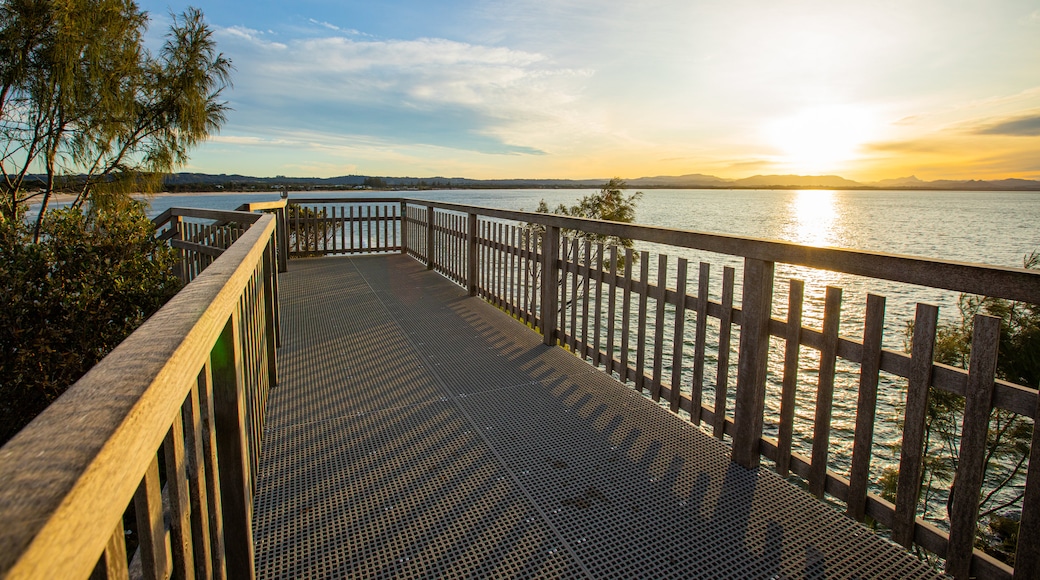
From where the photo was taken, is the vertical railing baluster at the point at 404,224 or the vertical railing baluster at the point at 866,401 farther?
the vertical railing baluster at the point at 404,224

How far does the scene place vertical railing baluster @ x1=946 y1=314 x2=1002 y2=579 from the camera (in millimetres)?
1797

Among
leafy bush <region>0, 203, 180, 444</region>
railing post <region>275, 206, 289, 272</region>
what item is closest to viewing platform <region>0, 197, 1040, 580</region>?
leafy bush <region>0, 203, 180, 444</region>

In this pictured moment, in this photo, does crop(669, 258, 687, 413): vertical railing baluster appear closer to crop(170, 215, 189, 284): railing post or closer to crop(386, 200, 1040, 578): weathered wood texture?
crop(386, 200, 1040, 578): weathered wood texture

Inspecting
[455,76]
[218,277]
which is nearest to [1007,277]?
[218,277]

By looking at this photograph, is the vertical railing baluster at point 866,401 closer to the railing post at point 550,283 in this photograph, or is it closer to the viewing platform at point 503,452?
the viewing platform at point 503,452

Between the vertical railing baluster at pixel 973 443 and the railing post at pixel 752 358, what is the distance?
2.70 ft

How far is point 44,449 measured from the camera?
545 millimetres

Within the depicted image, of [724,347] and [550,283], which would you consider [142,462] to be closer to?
[724,347]

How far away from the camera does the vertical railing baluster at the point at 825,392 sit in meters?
2.31

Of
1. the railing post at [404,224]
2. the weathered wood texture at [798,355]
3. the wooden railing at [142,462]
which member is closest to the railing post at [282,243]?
the railing post at [404,224]

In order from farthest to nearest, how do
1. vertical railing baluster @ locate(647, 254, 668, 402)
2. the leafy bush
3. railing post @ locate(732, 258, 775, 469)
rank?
the leafy bush → vertical railing baluster @ locate(647, 254, 668, 402) → railing post @ locate(732, 258, 775, 469)

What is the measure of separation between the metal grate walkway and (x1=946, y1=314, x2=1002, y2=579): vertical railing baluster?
210 mm

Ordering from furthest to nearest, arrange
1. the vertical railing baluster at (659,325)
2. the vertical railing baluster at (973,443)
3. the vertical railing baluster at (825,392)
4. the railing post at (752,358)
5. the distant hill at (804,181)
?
the distant hill at (804,181), the vertical railing baluster at (659,325), the railing post at (752,358), the vertical railing baluster at (825,392), the vertical railing baluster at (973,443)

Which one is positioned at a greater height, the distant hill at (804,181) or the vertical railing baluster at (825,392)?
the distant hill at (804,181)
